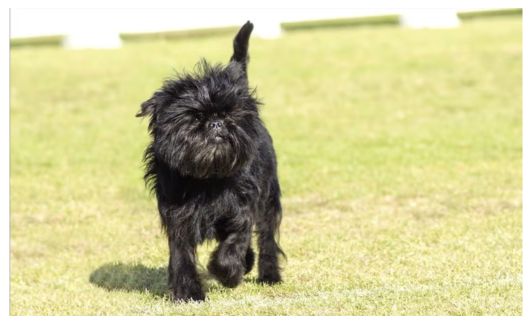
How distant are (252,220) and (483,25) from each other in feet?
89.6

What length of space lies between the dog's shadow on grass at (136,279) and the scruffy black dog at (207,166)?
2.51 feet

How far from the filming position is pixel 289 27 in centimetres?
3725

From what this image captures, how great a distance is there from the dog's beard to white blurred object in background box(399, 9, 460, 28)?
27.5 metres

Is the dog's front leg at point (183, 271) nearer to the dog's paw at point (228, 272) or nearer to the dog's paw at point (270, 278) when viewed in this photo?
the dog's paw at point (228, 272)

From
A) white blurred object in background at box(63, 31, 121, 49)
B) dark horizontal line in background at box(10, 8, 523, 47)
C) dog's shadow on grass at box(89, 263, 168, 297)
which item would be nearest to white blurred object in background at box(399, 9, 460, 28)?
dark horizontal line in background at box(10, 8, 523, 47)

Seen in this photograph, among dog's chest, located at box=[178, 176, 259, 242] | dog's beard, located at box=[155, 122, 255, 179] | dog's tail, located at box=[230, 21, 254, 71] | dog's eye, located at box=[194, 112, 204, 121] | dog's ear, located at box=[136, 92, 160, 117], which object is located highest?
dog's tail, located at box=[230, 21, 254, 71]

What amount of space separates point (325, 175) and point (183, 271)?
27.9 feet

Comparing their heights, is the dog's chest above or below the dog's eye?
below

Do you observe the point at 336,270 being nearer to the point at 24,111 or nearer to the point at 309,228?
the point at 309,228

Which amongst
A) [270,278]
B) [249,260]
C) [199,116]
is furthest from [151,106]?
[270,278]

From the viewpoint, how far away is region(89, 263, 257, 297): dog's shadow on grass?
30.0 ft

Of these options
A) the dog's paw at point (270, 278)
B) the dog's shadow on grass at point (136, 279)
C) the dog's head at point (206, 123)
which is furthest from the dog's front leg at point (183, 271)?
the dog's paw at point (270, 278)

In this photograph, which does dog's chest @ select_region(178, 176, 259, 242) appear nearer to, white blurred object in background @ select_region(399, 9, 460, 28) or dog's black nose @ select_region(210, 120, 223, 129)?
dog's black nose @ select_region(210, 120, 223, 129)

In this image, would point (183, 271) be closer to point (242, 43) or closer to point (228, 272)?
point (228, 272)
